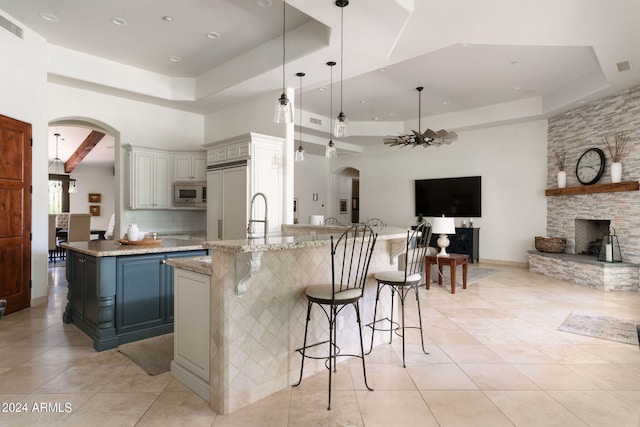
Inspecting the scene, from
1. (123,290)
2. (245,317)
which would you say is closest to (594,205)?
(245,317)

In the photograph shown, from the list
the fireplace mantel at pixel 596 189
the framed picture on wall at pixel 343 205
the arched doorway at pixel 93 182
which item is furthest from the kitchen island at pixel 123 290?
the arched doorway at pixel 93 182

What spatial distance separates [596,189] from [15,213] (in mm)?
8638

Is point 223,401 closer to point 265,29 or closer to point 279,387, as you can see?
point 279,387

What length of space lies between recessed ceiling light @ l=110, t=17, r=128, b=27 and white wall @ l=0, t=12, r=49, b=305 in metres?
1.15

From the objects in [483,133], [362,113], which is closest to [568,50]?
[483,133]

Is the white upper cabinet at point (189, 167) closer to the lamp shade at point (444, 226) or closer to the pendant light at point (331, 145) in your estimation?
the pendant light at point (331, 145)

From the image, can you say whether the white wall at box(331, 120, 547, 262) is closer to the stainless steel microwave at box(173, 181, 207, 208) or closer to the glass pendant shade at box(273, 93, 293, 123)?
the stainless steel microwave at box(173, 181, 207, 208)

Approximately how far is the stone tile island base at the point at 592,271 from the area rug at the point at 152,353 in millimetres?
6289

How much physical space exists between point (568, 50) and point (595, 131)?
211 cm

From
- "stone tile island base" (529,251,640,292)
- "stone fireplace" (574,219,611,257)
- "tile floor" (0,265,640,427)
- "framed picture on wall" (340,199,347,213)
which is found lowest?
"tile floor" (0,265,640,427)

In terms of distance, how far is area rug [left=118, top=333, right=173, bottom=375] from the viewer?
9.32ft

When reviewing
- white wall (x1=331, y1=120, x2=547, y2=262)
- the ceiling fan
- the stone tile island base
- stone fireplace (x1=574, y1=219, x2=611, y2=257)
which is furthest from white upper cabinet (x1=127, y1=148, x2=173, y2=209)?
stone fireplace (x1=574, y1=219, x2=611, y2=257)

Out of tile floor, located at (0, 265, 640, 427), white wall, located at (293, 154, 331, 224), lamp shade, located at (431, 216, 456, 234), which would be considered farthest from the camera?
white wall, located at (293, 154, 331, 224)

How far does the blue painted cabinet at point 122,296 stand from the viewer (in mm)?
3188
